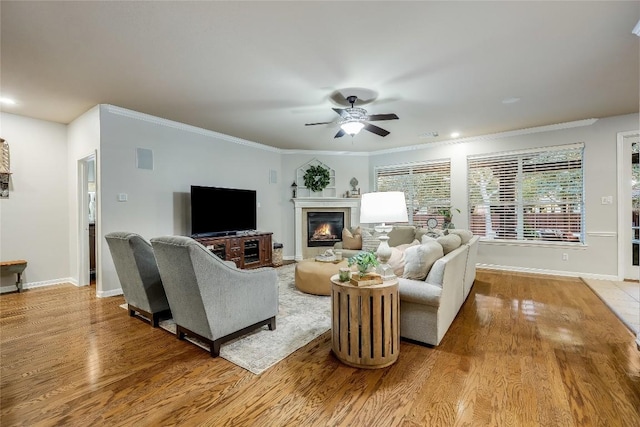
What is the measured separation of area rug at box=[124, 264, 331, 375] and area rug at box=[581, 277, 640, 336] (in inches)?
117

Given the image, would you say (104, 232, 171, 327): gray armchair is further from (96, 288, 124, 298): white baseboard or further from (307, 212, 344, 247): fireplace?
(307, 212, 344, 247): fireplace

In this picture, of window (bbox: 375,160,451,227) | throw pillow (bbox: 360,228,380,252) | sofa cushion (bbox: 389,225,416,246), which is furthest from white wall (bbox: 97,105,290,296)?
window (bbox: 375,160,451,227)

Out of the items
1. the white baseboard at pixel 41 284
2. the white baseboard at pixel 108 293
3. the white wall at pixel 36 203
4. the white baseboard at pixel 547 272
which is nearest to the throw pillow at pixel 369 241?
the white baseboard at pixel 547 272

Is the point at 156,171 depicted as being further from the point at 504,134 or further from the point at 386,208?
the point at 504,134

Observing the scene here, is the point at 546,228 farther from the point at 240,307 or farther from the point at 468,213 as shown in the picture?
the point at 240,307

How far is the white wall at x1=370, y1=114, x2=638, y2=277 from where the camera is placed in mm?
4707

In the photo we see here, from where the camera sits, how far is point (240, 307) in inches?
100

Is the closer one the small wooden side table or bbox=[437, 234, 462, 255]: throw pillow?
the small wooden side table

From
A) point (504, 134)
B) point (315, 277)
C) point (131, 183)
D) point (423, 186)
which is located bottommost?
point (315, 277)

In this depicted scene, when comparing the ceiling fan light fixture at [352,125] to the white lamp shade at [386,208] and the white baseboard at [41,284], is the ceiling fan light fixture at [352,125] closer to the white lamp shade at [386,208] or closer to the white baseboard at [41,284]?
the white lamp shade at [386,208]

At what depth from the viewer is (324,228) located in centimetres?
707

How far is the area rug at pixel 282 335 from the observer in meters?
2.37

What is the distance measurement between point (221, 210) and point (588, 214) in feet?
20.2

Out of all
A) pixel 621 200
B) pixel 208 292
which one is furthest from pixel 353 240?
pixel 621 200
